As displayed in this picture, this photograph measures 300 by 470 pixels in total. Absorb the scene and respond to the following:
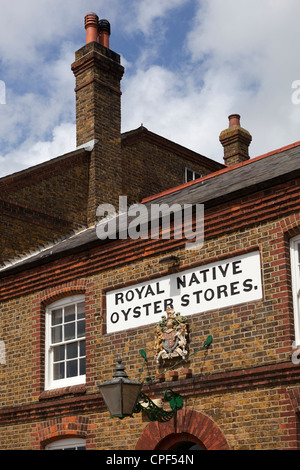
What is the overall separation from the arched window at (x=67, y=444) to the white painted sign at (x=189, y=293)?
2102 mm

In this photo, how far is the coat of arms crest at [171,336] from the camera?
11664 millimetres

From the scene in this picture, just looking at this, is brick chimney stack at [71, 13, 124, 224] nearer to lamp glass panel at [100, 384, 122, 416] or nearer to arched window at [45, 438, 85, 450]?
arched window at [45, 438, 85, 450]

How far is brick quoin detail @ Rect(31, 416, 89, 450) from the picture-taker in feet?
42.6

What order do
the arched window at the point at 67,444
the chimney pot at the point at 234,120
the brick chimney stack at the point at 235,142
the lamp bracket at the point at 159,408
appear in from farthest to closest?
the chimney pot at the point at 234,120
the brick chimney stack at the point at 235,142
the arched window at the point at 67,444
the lamp bracket at the point at 159,408

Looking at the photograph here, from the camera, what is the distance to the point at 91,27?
19969 millimetres

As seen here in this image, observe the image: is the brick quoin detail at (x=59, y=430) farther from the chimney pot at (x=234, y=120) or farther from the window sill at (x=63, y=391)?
the chimney pot at (x=234, y=120)

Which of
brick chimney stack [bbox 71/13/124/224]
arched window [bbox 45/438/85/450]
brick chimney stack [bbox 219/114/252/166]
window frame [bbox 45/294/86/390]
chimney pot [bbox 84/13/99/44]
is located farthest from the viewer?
brick chimney stack [bbox 219/114/252/166]

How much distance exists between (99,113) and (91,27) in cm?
272

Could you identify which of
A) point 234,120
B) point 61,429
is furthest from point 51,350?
point 234,120

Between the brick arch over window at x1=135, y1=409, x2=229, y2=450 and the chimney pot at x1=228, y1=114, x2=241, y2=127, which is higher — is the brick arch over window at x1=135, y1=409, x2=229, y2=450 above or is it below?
below

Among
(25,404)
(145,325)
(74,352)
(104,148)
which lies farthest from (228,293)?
(104,148)

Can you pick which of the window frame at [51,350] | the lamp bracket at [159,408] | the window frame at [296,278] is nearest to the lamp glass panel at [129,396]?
the lamp bracket at [159,408]

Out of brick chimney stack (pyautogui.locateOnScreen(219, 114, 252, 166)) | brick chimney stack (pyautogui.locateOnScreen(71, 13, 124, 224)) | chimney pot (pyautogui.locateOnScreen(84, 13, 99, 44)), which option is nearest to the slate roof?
brick chimney stack (pyautogui.locateOnScreen(71, 13, 124, 224))

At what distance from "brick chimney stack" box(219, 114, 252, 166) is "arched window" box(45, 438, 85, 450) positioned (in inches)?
476
